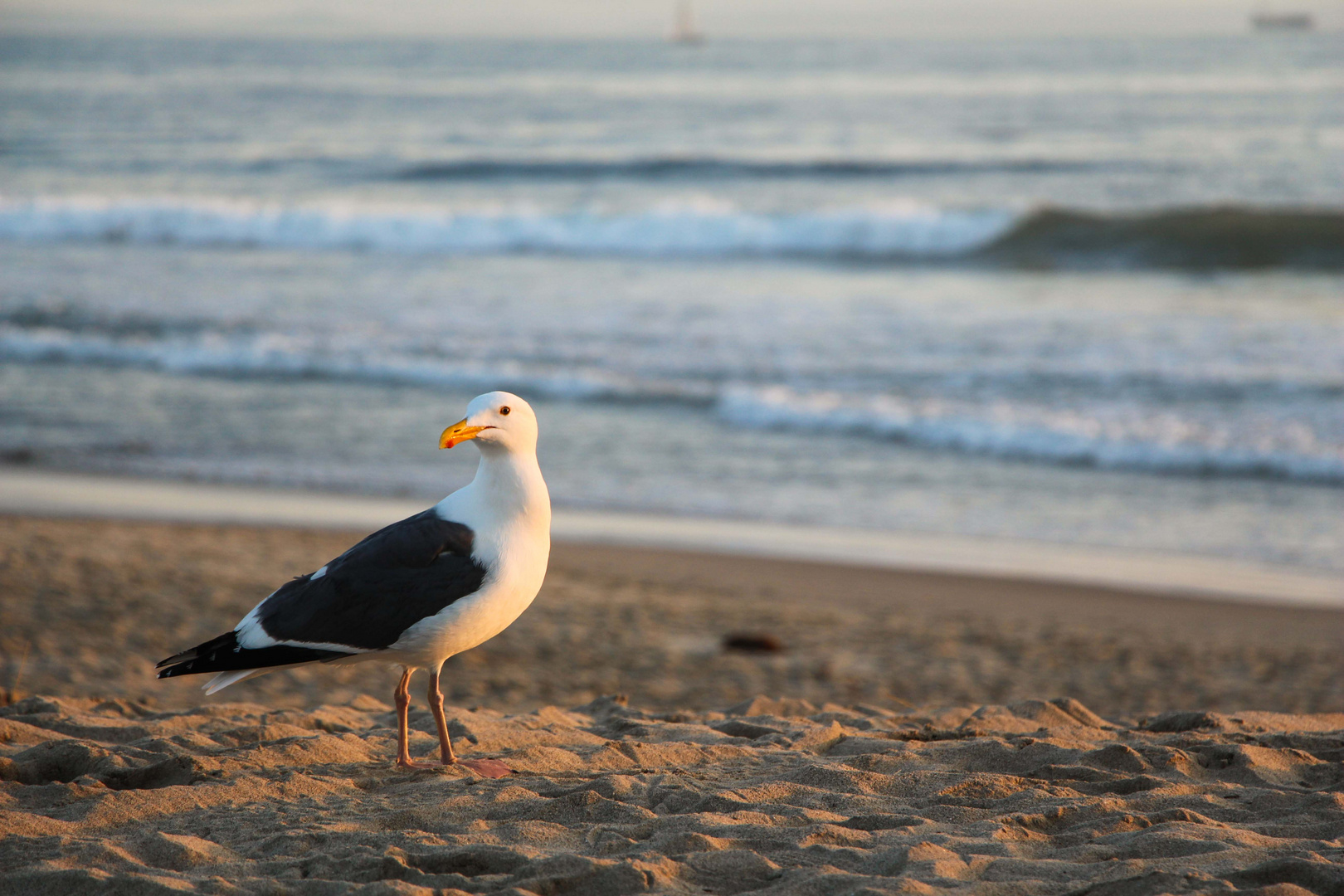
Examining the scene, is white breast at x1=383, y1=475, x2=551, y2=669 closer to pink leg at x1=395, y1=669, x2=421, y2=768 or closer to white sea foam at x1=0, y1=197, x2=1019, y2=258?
pink leg at x1=395, y1=669, x2=421, y2=768

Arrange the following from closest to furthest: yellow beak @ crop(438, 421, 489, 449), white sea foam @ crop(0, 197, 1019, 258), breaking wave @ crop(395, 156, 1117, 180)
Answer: yellow beak @ crop(438, 421, 489, 449) → white sea foam @ crop(0, 197, 1019, 258) → breaking wave @ crop(395, 156, 1117, 180)

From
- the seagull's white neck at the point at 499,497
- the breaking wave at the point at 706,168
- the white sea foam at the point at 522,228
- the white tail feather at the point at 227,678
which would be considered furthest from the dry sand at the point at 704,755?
the breaking wave at the point at 706,168

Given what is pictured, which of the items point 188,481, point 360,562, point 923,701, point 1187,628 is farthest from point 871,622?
point 188,481

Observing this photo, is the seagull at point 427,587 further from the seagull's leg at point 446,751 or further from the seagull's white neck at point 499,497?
the seagull's leg at point 446,751

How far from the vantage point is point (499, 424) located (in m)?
3.42

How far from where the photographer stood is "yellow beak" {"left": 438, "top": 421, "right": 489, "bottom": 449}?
10.7 feet

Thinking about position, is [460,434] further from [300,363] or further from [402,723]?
[300,363]

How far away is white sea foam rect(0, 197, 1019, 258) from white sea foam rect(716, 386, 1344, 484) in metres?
10.9

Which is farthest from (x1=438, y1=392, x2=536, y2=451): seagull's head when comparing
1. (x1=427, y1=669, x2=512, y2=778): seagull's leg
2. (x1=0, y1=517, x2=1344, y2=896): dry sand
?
(x1=0, y1=517, x2=1344, y2=896): dry sand

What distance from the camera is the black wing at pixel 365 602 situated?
335cm

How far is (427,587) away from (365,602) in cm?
18

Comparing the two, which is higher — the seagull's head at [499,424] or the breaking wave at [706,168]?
the breaking wave at [706,168]

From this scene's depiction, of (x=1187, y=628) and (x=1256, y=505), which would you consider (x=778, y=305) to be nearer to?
(x=1256, y=505)

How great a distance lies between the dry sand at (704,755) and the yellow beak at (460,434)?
3.20 feet
